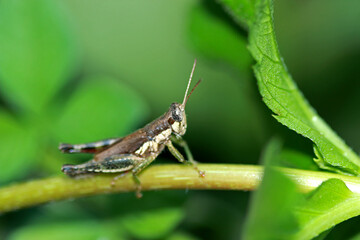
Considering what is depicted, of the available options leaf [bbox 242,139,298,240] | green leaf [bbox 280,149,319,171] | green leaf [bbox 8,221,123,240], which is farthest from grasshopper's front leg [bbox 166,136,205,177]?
leaf [bbox 242,139,298,240]

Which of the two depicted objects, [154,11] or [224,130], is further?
[154,11]

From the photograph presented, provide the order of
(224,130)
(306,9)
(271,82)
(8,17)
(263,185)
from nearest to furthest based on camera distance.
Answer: (263,185)
(271,82)
(8,17)
(224,130)
(306,9)

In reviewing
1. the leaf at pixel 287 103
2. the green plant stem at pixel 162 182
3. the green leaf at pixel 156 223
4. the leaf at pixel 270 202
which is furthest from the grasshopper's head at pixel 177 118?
the leaf at pixel 270 202

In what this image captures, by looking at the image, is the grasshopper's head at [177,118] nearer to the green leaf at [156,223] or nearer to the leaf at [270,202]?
the green leaf at [156,223]

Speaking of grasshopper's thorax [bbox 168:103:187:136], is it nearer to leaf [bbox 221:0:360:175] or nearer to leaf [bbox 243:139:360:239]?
leaf [bbox 221:0:360:175]

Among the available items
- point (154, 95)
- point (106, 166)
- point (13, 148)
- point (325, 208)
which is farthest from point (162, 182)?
point (154, 95)

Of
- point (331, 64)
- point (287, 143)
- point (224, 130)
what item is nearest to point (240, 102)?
point (224, 130)

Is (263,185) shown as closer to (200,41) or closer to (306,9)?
(200,41)

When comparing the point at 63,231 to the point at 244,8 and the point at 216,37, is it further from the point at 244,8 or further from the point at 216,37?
the point at 244,8

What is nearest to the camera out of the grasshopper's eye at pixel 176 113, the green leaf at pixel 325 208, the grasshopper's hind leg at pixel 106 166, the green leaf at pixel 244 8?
the green leaf at pixel 325 208
